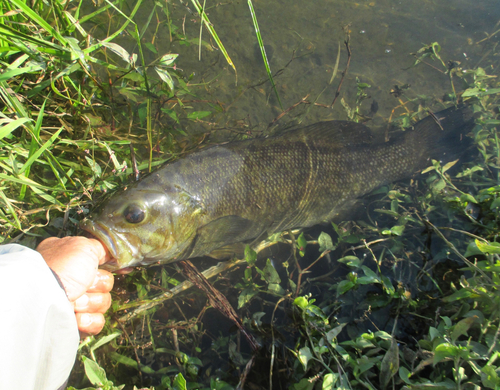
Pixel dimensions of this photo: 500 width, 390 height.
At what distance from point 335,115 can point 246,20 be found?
6.67 ft

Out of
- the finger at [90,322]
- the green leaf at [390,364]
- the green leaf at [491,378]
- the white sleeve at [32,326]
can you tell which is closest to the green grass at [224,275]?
the green leaf at [390,364]

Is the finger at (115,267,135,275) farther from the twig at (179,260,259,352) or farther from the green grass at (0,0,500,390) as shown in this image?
the twig at (179,260,259,352)

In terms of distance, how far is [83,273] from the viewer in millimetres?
2053

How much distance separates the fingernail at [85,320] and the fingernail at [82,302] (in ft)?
0.23

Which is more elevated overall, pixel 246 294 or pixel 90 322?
Result: pixel 90 322

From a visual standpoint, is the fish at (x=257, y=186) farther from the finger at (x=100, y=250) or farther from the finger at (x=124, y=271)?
the finger at (x=124, y=271)

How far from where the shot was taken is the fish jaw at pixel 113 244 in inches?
98.1

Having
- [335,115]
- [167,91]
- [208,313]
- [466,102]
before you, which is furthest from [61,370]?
[466,102]

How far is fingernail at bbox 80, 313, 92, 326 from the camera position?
8.02ft

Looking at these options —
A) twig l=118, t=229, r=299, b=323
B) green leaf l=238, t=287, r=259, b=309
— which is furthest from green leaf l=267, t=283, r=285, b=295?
twig l=118, t=229, r=299, b=323

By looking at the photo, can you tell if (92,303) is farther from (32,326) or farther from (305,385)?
(305,385)

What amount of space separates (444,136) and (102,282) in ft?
12.6

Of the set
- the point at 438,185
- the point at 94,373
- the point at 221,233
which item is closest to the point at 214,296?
the point at 221,233

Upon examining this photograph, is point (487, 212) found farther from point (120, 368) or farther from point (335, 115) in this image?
point (120, 368)
